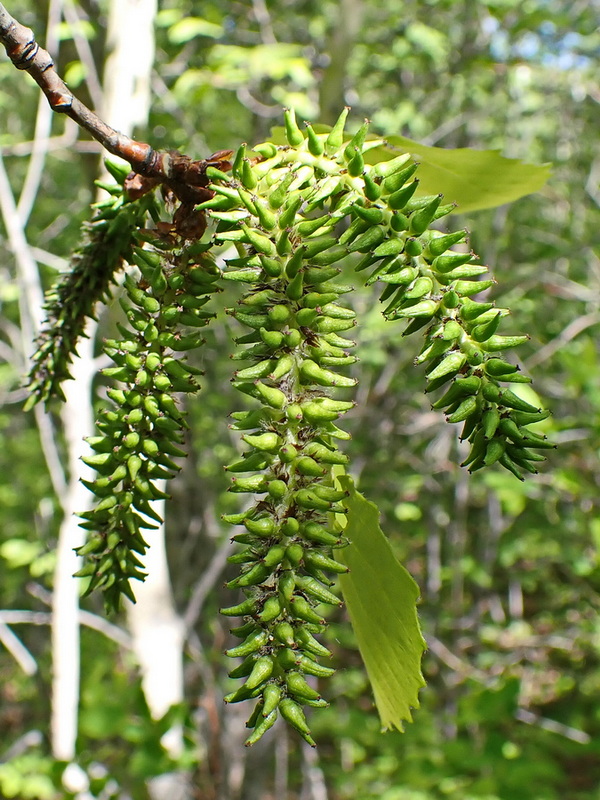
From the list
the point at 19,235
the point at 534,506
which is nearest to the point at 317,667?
the point at 19,235

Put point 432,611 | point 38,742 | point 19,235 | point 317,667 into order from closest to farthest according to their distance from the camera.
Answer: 1. point 317,667
2. point 19,235
3. point 38,742
4. point 432,611

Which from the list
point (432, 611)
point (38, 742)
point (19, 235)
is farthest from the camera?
point (432, 611)

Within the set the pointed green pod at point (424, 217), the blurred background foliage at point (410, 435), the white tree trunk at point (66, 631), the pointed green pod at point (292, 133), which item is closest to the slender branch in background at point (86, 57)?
the blurred background foliage at point (410, 435)

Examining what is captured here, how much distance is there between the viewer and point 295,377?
62cm

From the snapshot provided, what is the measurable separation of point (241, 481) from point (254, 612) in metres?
0.11

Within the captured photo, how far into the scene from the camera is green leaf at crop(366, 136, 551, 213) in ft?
2.68

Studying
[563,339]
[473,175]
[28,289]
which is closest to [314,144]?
[473,175]

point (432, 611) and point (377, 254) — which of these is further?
point (432, 611)

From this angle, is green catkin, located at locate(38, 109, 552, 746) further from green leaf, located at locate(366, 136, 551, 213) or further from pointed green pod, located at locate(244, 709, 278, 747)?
green leaf, located at locate(366, 136, 551, 213)

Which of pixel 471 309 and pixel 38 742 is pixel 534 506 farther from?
pixel 471 309

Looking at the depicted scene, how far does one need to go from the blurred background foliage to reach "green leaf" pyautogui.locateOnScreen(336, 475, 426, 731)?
1.94 metres

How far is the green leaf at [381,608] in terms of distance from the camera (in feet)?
2.09

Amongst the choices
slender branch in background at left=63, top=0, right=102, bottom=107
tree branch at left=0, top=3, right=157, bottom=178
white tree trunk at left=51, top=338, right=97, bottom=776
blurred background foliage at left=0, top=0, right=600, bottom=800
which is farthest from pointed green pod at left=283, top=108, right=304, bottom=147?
slender branch in background at left=63, top=0, right=102, bottom=107

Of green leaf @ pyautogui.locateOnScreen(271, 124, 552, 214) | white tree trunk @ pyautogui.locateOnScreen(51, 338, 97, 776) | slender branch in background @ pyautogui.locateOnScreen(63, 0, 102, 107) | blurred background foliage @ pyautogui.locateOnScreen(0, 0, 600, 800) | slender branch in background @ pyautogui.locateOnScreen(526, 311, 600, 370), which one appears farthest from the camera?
slender branch in background @ pyautogui.locateOnScreen(526, 311, 600, 370)
